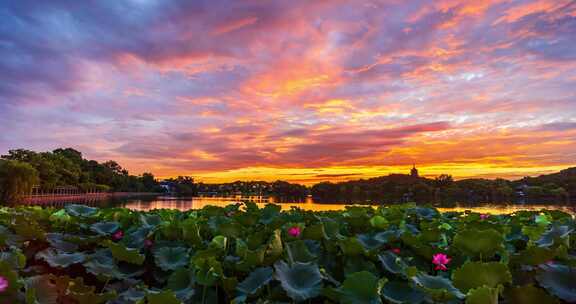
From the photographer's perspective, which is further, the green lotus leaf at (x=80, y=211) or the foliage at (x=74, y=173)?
the foliage at (x=74, y=173)

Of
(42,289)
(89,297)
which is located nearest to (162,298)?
(89,297)

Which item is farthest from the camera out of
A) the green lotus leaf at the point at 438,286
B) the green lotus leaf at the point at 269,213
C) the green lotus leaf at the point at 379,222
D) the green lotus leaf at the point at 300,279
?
the green lotus leaf at the point at 269,213

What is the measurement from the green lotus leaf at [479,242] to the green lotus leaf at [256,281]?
1217mm

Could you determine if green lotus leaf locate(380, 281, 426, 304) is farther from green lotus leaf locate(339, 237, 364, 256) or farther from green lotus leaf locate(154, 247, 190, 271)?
green lotus leaf locate(154, 247, 190, 271)

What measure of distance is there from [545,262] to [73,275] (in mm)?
3507

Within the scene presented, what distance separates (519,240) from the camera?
3.18 m

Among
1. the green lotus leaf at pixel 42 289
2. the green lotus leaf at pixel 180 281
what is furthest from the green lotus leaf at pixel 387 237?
the green lotus leaf at pixel 42 289

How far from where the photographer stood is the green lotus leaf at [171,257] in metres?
2.80

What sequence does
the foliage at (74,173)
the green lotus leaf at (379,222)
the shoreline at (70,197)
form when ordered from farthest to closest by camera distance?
the foliage at (74,173) < the shoreline at (70,197) < the green lotus leaf at (379,222)

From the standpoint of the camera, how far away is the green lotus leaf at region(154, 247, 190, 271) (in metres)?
2.80

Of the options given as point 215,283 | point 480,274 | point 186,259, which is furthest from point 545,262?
point 186,259

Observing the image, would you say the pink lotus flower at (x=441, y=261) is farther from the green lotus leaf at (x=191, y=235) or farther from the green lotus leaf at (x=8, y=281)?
the green lotus leaf at (x=8, y=281)

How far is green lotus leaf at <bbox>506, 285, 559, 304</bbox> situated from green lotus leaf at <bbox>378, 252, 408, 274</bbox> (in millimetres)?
564

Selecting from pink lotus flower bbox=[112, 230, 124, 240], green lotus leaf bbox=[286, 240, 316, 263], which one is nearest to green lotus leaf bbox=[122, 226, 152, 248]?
pink lotus flower bbox=[112, 230, 124, 240]
